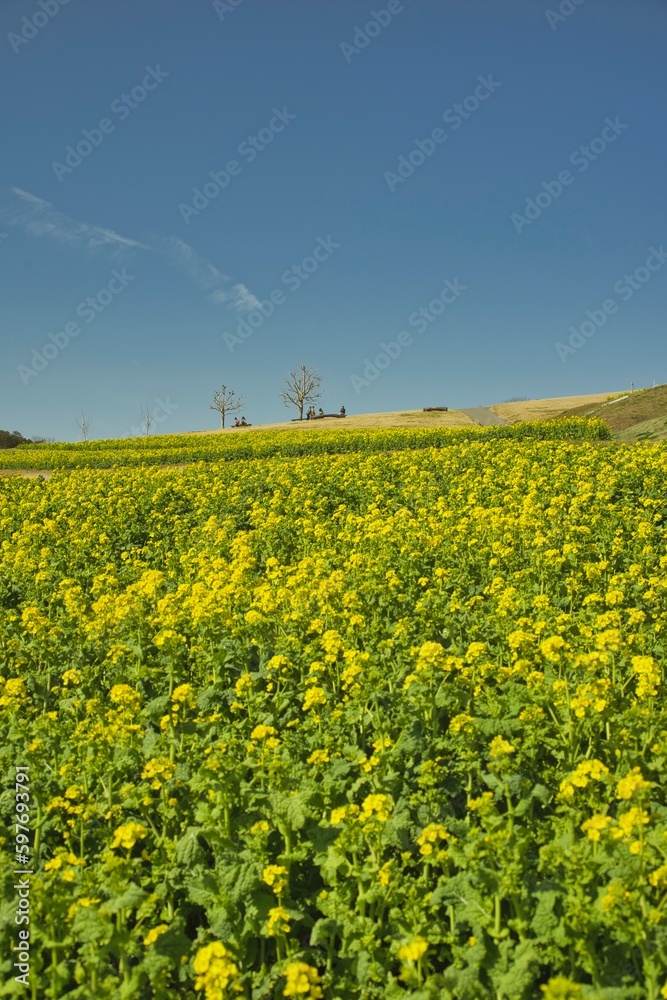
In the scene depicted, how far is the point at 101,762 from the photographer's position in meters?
5.21

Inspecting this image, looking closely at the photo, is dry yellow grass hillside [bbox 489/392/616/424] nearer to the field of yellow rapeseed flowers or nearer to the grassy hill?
the grassy hill

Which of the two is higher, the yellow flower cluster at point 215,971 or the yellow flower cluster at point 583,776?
the yellow flower cluster at point 583,776

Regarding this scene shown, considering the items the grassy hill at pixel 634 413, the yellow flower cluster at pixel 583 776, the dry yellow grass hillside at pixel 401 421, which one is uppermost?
the dry yellow grass hillside at pixel 401 421

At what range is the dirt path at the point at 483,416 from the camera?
220ft

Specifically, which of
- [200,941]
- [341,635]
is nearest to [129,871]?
[200,941]

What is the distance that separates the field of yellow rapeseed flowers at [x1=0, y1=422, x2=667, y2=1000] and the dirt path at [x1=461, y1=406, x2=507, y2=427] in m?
57.6

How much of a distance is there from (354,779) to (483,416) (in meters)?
71.6

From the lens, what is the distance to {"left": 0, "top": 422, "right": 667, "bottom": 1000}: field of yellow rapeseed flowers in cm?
363

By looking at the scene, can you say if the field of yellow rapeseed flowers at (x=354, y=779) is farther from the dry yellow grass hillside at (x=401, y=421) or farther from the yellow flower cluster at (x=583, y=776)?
the dry yellow grass hillside at (x=401, y=421)

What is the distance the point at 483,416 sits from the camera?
2904 inches

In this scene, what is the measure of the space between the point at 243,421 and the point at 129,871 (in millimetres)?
83289

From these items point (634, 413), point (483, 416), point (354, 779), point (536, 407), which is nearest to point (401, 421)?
point (483, 416)

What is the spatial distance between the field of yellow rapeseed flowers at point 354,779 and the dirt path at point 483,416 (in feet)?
189

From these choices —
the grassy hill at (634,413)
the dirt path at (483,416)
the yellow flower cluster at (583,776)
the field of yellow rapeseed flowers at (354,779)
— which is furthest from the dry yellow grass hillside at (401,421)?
the yellow flower cluster at (583,776)
